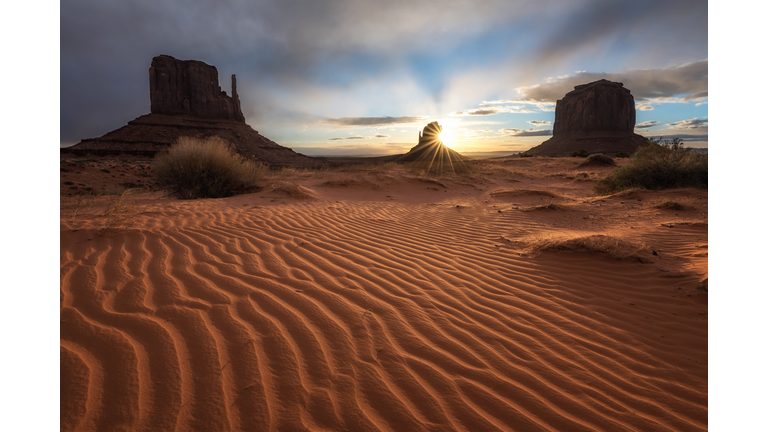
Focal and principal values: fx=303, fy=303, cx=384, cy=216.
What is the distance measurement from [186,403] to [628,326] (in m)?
3.28

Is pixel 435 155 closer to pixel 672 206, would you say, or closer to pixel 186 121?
pixel 672 206

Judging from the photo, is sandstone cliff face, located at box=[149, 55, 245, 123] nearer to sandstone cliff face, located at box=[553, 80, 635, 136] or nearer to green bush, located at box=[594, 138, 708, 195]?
green bush, located at box=[594, 138, 708, 195]

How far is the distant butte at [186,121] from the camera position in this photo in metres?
41.7

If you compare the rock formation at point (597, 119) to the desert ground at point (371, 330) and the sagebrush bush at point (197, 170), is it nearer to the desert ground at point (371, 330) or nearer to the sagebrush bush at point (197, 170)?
the sagebrush bush at point (197, 170)

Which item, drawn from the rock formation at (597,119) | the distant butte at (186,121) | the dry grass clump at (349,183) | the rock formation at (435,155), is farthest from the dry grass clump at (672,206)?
the rock formation at (597,119)

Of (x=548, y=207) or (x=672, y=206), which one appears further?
(x=548, y=207)

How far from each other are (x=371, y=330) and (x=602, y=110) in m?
75.9

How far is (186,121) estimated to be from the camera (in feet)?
174

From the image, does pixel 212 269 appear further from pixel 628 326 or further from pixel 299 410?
pixel 628 326

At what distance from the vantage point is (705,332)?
A: 8.09 feet

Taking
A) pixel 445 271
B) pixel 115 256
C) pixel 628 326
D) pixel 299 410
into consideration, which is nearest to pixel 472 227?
pixel 445 271

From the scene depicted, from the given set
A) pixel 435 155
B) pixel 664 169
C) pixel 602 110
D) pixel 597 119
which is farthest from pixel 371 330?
pixel 602 110

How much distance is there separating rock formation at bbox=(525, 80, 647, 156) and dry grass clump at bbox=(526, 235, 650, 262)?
188 ft

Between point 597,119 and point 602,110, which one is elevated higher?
point 602,110
